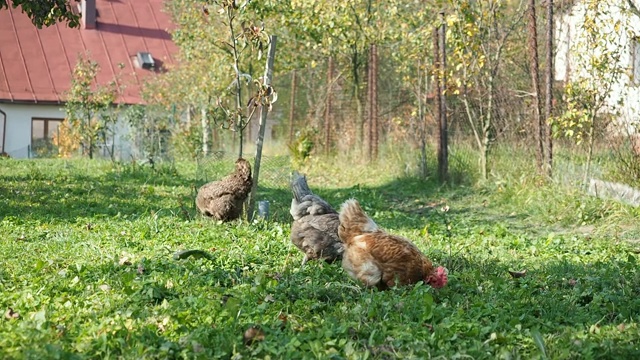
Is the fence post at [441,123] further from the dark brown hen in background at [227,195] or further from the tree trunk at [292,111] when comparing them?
the tree trunk at [292,111]

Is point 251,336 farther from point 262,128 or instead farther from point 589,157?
point 589,157

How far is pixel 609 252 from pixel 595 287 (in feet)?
7.33

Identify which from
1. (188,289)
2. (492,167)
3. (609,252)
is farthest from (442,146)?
(188,289)

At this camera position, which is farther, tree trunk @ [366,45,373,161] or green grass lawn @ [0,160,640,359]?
tree trunk @ [366,45,373,161]

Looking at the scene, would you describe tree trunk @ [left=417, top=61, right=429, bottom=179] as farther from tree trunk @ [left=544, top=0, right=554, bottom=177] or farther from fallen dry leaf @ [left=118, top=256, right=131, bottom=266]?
fallen dry leaf @ [left=118, top=256, right=131, bottom=266]

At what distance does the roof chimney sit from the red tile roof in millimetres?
246

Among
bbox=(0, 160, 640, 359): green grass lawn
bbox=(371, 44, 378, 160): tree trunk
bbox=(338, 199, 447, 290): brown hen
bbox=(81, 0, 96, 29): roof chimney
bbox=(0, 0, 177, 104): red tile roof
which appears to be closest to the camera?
bbox=(0, 160, 640, 359): green grass lawn

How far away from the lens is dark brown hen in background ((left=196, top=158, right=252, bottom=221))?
31.6 feet

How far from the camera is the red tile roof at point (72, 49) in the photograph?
33938 millimetres

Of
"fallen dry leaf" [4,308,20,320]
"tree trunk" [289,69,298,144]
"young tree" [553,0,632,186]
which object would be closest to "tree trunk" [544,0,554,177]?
"young tree" [553,0,632,186]

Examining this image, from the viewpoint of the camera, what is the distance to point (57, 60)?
3509cm

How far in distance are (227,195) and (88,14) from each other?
29272mm

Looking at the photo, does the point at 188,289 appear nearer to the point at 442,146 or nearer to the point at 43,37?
the point at 442,146

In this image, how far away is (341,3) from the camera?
1953cm
